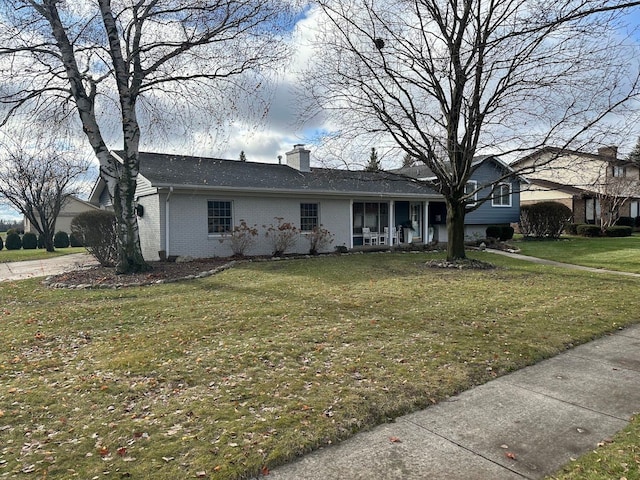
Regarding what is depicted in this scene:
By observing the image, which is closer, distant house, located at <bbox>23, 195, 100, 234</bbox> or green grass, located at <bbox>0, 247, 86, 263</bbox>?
green grass, located at <bbox>0, 247, 86, 263</bbox>

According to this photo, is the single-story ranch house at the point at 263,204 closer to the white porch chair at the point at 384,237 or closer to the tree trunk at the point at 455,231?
the white porch chair at the point at 384,237

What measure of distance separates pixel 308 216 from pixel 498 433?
1503cm

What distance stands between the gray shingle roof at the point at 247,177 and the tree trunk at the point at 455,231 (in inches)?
54.4

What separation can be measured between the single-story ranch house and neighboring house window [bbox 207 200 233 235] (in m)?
0.04

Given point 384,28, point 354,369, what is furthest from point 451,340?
point 384,28

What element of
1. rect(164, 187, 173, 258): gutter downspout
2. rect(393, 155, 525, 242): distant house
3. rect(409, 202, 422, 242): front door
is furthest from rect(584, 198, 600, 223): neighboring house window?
rect(164, 187, 173, 258): gutter downspout

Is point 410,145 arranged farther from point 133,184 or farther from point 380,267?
point 133,184

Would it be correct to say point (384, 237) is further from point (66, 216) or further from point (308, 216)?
point (66, 216)

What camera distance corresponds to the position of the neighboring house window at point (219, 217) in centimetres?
1547

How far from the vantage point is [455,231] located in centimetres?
1403

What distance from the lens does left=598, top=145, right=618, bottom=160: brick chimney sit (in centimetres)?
1165

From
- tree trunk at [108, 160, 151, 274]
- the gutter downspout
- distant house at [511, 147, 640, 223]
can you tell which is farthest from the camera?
distant house at [511, 147, 640, 223]

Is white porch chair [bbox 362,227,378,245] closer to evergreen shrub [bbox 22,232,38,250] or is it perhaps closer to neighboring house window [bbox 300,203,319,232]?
neighboring house window [bbox 300,203,319,232]

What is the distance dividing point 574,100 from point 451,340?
969 centimetres
